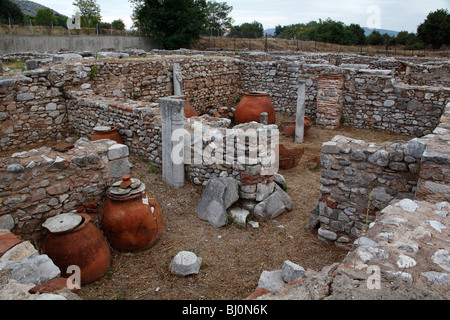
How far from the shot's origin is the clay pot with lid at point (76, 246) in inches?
144

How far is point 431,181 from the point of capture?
3611mm

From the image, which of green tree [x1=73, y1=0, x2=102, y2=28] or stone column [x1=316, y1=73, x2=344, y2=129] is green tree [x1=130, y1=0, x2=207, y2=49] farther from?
stone column [x1=316, y1=73, x2=344, y2=129]

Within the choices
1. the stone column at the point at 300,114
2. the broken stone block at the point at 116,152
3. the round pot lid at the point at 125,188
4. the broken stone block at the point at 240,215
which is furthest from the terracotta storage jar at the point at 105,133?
the stone column at the point at 300,114

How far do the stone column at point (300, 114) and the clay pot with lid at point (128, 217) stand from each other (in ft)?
20.8

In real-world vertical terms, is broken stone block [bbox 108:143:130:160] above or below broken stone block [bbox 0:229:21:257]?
above

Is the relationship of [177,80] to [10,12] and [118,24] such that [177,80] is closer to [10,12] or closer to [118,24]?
[118,24]

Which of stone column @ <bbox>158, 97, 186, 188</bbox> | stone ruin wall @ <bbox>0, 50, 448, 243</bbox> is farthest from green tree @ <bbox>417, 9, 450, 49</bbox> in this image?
stone column @ <bbox>158, 97, 186, 188</bbox>

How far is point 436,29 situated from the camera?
33562mm

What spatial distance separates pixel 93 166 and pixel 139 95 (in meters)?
6.04

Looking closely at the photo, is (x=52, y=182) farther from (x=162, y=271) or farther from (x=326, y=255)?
(x=326, y=255)

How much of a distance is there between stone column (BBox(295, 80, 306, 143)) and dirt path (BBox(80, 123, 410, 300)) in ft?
11.5

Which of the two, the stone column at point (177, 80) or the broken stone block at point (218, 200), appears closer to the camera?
the broken stone block at point (218, 200)

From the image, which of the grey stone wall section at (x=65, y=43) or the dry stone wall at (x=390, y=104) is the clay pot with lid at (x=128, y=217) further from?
the grey stone wall section at (x=65, y=43)

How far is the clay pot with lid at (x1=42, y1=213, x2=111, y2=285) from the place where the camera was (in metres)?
3.67
